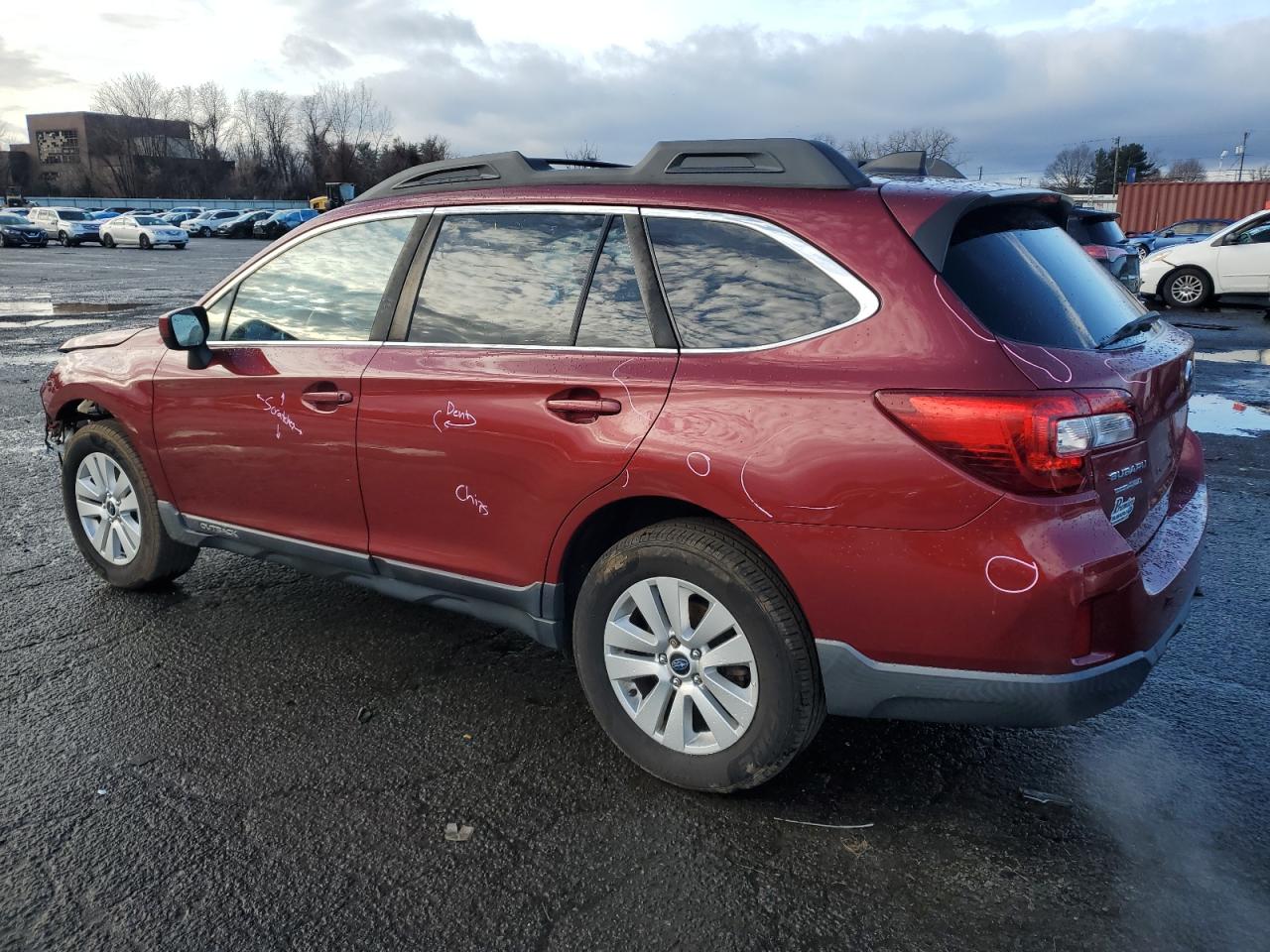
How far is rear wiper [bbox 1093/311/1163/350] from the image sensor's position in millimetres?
2836

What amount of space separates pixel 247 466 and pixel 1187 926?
3.47 meters

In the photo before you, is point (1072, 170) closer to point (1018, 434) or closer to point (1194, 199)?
point (1194, 199)

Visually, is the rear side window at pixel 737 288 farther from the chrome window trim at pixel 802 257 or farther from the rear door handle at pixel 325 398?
the rear door handle at pixel 325 398

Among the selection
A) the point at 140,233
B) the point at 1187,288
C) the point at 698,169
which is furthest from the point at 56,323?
the point at 140,233

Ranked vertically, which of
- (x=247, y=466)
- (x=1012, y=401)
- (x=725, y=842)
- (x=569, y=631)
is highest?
(x=1012, y=401)

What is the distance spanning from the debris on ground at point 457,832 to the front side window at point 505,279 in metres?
1.47

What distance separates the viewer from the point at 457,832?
112 inches

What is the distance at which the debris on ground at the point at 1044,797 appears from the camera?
2.97 meters

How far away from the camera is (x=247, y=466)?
13.0ft

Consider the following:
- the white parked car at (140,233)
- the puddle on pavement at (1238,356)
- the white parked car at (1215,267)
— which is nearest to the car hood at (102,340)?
the puddle on pavement at (1238,356)

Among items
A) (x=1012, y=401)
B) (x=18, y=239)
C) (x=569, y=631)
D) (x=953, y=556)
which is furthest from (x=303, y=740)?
(x=18, y=239)

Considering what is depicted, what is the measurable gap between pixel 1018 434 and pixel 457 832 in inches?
73.4

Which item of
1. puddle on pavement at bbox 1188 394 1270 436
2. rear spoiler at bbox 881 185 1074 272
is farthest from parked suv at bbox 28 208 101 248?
rear spoiler at bbox 881 185 1074 272

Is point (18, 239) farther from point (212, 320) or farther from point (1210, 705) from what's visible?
point (1210, 705)
